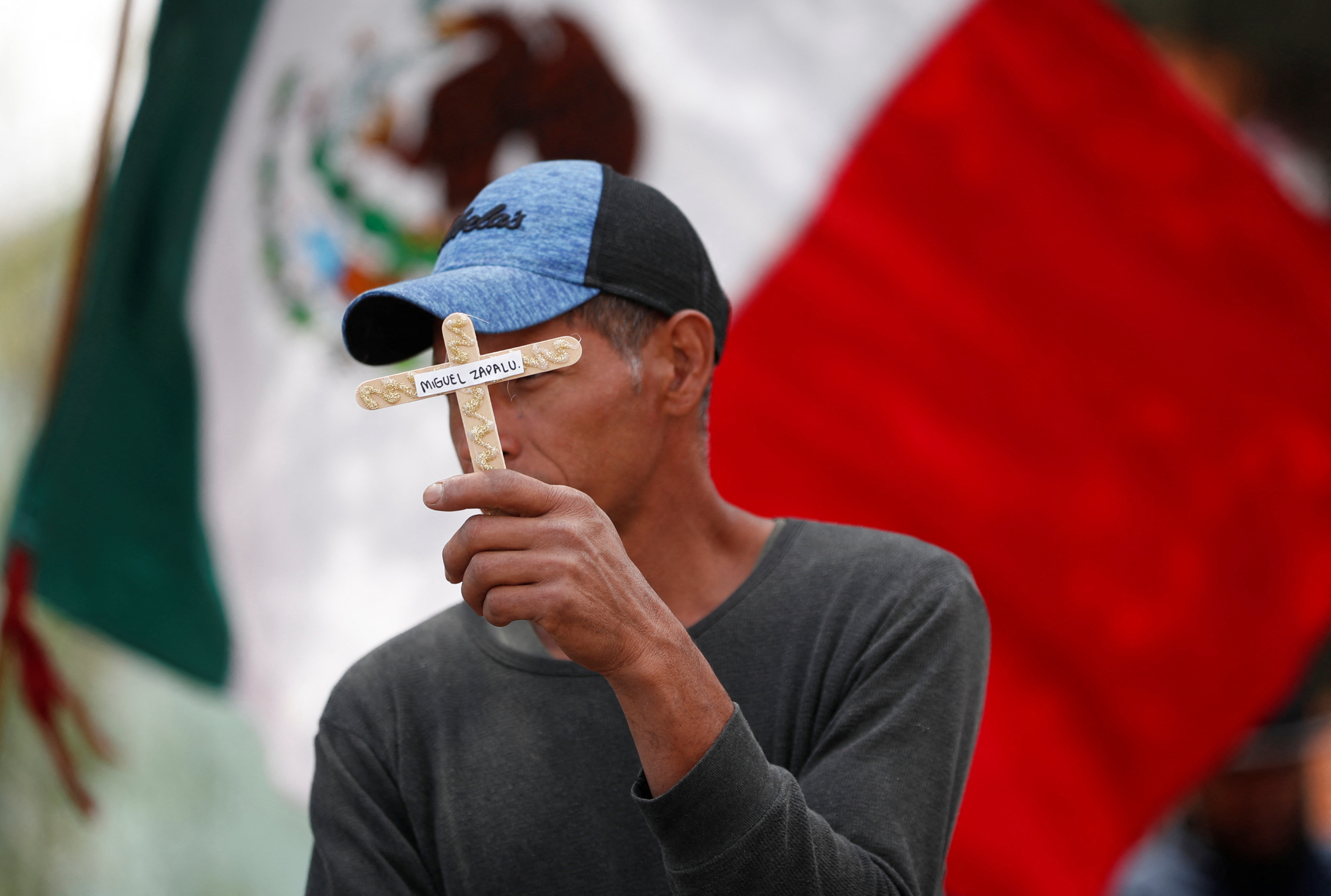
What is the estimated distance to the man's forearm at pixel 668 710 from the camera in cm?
117

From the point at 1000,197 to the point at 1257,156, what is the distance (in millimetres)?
697

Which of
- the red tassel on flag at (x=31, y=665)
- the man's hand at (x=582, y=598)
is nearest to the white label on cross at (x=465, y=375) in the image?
the man's hand at (x=582, y=598)

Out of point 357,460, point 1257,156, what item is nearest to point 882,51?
point 1257,156

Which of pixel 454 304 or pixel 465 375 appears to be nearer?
pixel 465 375

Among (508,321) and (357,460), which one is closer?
(508,321)

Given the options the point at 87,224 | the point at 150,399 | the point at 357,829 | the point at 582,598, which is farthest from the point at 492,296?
the point at 150,399

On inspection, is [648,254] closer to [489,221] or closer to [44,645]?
[489,221]

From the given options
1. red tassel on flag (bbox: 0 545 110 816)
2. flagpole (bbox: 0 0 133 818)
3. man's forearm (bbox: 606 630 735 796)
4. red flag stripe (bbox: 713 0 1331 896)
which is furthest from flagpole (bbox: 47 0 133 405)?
man's forearm (bbox: 606 630 735 796)

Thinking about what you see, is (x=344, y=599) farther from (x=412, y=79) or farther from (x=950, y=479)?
(x=950, y=479)

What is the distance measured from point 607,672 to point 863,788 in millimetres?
309

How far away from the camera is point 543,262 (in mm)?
1467

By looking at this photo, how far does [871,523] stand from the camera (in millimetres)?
3055

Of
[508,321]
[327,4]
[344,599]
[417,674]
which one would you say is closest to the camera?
[508,321]

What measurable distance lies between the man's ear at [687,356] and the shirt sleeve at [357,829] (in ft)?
1.83
